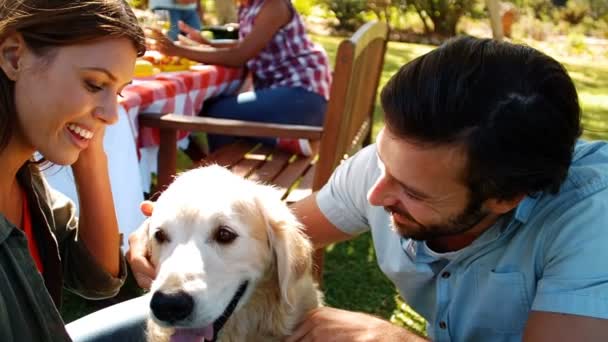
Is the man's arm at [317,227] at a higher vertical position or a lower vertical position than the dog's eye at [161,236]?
lower

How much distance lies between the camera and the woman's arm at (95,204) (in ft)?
6.75

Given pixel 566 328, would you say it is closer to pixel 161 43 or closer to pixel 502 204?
pixel 502 204

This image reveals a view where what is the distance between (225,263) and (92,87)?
1.89ft

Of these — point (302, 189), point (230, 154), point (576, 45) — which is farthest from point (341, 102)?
point (576, 45)

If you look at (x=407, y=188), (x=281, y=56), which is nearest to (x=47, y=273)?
(x=407, y=188)

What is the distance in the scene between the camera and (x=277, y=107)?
3936 millimetres

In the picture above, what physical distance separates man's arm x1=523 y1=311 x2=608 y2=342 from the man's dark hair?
0.30 meters

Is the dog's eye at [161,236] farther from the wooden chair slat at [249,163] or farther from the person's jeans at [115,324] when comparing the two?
the wooden chair slat at [249,163]

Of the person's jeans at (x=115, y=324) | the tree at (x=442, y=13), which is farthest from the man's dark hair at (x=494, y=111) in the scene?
the tree at (x=442, y=13)

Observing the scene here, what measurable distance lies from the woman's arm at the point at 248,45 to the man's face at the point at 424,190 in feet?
8.51

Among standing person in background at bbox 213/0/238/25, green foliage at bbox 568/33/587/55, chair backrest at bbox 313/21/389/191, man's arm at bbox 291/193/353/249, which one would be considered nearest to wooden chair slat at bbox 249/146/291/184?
chair backrest at bbox 313/21/389/191

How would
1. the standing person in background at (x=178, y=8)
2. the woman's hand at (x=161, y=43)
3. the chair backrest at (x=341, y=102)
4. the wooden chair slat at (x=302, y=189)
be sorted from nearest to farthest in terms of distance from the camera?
the chair backrest at (x=341, y=102)
the wooden chair slat at (x=302, y=189)
the woman's hand at (x=161, y=43)
the standing person in background at (x=178, y=8)

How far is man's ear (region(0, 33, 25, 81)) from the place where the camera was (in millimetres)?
1670

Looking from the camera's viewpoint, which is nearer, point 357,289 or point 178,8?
point 357,289
